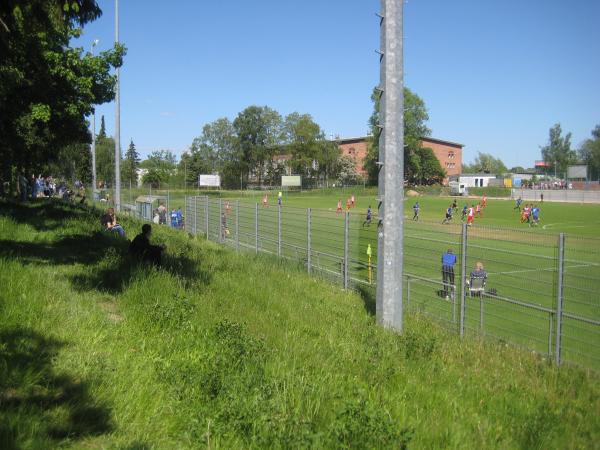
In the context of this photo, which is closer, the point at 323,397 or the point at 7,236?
the point at 323,397

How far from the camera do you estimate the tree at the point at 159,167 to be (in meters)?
104

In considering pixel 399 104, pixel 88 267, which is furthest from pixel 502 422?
pixel 88 267

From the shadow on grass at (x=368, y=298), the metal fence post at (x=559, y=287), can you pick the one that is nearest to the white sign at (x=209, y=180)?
the shadow on grass at (x=368, y=298)

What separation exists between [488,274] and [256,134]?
112424 mm

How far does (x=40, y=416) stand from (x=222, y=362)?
1709 mm

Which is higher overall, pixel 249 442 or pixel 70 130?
pixel 70 130

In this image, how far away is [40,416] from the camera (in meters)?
4.18

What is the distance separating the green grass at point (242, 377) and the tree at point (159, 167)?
9187 cm

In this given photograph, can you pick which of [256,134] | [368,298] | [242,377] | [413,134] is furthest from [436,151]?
[242,377]

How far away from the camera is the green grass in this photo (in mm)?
4242

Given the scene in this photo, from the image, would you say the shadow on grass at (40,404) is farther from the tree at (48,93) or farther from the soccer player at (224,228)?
the soccer player at (224,228)

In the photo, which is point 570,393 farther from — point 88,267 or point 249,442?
point 88,267

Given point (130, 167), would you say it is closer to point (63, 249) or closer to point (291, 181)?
point (291, 181)

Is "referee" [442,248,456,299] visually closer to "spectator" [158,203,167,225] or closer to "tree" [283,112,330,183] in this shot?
"spectator" [158,203,167,225]
